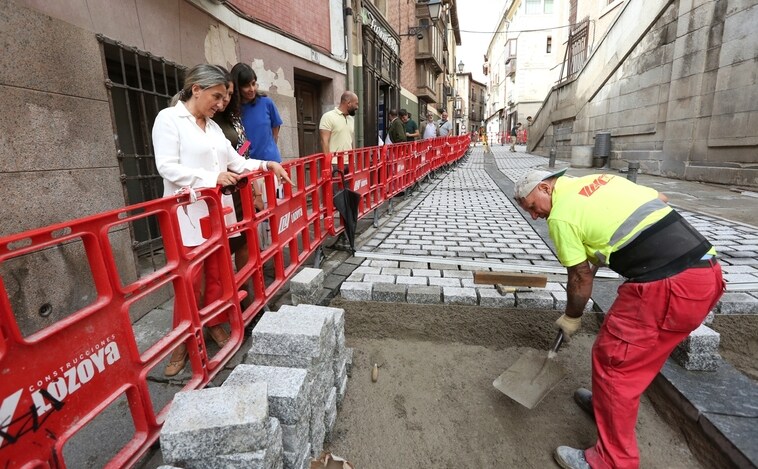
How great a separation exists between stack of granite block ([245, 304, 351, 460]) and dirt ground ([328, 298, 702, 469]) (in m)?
0.26

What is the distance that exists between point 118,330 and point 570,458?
2.41m

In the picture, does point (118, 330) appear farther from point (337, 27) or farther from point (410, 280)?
point (337, 27)

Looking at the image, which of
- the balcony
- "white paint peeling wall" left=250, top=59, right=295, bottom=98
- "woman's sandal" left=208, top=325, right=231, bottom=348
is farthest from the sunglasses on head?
the balcony

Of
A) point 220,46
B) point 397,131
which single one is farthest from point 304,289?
point 397,131

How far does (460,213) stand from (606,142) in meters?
9.11

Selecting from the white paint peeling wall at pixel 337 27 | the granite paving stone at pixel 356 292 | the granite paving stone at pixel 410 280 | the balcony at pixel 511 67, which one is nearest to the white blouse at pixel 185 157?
the granite paving stone at pixel 356 292

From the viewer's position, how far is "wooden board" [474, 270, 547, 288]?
3.64 metres

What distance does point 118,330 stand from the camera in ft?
5.61

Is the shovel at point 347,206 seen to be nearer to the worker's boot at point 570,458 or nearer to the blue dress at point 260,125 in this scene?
the blue dress at point 260,125

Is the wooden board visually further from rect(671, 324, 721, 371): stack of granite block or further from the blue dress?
the blue dress

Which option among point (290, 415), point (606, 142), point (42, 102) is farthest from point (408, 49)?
point (290, 415)

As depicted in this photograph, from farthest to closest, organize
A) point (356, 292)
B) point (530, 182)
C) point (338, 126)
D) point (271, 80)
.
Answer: point (271, 80) → point (338, 126) → point (356, 292) → point (530, 182)

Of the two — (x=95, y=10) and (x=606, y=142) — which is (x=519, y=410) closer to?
(x=95, y=10)

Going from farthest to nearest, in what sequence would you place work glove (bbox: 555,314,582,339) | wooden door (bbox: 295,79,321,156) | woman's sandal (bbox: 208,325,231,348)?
wooden door (bbox: 295,79,321,156)
woman's sandal (bbox: 208,325,231,348)
work glove (bbox: 555,314,582,339)
